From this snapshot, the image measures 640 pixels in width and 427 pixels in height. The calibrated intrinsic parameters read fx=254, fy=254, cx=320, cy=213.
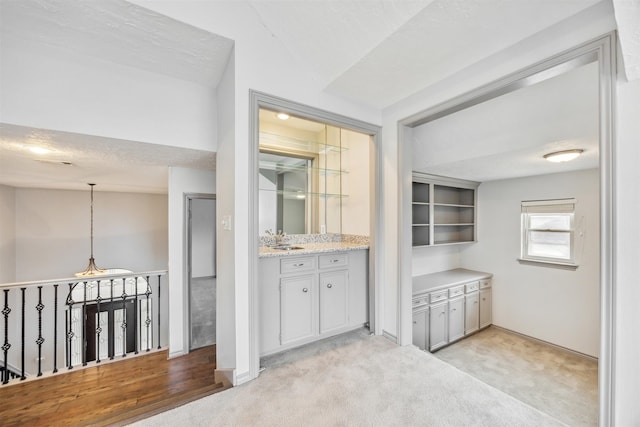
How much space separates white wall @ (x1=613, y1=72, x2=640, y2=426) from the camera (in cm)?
131

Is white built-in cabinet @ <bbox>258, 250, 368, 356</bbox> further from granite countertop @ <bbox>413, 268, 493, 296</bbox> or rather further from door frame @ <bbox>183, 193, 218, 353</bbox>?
door frame @ <bbox>183, 193, 218, 353</bbox>

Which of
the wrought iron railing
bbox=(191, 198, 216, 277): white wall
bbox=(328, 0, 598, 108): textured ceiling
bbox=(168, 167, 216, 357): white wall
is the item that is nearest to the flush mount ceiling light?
bbox=(328, 0, 598, 108): textured ceiling

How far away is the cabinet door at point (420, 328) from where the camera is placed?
3.41 metres

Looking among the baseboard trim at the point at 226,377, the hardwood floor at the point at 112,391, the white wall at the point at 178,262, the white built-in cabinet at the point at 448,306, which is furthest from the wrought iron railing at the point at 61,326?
the white built-in cabinet at the point at 448,306

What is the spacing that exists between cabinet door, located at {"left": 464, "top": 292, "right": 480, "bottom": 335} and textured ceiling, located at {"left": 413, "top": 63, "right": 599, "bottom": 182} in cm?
203

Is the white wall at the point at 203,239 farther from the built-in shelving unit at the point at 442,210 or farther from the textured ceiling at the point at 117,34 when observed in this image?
the built-in shelving unit at the point at 442,210

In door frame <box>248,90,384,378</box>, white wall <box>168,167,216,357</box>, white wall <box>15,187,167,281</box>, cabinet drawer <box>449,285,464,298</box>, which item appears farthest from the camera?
white wall <box>15,187,167,281</box>

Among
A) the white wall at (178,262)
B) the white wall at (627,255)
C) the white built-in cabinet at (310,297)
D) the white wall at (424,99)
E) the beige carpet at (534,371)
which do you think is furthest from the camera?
the white wall at (178,262)

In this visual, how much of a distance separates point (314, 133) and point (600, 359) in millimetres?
3649

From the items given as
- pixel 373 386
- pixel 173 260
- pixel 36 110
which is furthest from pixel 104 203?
pixel 373 386

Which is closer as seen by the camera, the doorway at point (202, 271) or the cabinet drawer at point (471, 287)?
the doorway at point (202, 271)

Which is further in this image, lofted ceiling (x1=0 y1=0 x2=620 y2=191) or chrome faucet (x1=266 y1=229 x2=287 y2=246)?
chrome faucet (x1=266 y1=229 x2=287 y2=246)

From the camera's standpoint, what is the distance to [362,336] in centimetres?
285

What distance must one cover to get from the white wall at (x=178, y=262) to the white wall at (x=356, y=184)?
2.19m
